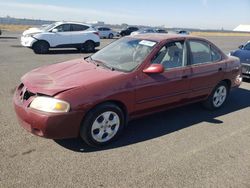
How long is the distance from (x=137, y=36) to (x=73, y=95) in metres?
2.28

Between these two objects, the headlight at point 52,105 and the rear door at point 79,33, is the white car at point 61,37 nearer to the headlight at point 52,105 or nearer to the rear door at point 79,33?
the rear door at point 79,33

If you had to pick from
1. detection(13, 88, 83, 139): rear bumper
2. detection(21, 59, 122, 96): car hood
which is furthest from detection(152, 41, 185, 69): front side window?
detection(13, 88, 83, 139): rear bumper

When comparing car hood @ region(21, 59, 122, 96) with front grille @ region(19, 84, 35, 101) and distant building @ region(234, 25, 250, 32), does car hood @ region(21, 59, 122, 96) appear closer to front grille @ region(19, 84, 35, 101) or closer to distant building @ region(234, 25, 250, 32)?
front grille @ region(19, 84, 35, 101)

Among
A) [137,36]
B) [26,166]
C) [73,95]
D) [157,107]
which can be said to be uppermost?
[137,36]

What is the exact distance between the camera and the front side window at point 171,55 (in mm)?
4939

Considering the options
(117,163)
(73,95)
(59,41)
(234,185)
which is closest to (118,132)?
(117,163)

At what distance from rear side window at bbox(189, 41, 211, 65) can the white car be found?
1115cm

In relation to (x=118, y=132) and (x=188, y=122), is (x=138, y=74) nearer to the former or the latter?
(x=118, y=132)

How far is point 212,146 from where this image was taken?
4473 millimetres

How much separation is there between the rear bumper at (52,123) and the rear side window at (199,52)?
265 cm

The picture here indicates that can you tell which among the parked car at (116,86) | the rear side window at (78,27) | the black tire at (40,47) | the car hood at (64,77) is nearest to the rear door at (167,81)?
the parked car at (116,86)

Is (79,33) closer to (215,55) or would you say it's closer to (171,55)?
(215,55)

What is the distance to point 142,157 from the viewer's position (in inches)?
158

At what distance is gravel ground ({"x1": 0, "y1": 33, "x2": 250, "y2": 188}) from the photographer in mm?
3445
